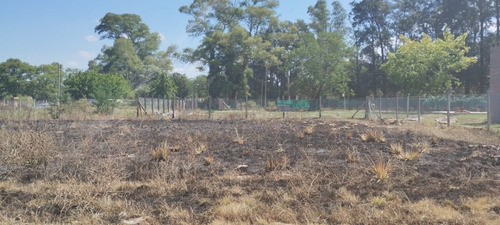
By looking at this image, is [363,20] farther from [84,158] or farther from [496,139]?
[84,158]

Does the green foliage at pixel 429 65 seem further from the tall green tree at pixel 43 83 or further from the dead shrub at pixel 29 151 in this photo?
the tall green tree at pixel 43 83

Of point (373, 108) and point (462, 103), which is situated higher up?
point (462, 103)

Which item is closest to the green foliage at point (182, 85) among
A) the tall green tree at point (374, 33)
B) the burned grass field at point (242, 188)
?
the tall green tree at point (374, 33)

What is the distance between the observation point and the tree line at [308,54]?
54344 mm

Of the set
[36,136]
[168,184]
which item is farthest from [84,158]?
[168,184]

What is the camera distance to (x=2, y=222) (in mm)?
4543

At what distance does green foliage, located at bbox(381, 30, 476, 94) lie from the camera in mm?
39375

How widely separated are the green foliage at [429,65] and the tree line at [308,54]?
14cm

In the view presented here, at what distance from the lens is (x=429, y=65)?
3969 cm

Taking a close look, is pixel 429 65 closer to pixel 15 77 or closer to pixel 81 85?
pixel 81 85

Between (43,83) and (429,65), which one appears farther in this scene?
(43,83)

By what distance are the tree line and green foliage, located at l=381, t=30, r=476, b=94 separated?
14 centimetres

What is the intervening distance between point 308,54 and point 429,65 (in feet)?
70.4

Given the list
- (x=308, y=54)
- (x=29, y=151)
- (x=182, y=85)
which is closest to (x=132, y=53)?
(x=182, y=85)
